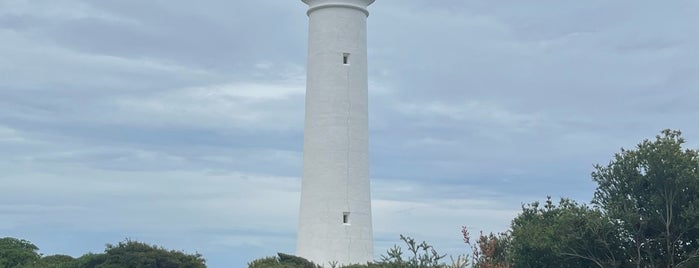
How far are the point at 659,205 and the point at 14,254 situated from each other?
33181 mm

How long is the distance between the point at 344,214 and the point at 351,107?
15.0 ft

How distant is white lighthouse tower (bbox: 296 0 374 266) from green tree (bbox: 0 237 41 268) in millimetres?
17881

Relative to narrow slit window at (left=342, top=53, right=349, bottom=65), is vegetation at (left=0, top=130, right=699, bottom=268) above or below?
below

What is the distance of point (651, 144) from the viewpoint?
3775cm

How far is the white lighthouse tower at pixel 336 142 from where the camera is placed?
4109 cm

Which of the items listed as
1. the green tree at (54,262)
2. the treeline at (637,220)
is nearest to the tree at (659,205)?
the treeline at (637,220)

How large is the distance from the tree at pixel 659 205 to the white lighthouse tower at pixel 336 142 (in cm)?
1025

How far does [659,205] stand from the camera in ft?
120

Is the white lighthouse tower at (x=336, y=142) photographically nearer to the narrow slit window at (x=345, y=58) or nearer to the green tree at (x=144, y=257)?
the narrow slit window at (x=345, y=58)

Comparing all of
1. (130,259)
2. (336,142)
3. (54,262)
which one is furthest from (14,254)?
(336,142)

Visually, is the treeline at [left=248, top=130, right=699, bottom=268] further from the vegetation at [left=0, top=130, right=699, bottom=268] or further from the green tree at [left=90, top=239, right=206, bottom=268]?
the green tree at [left=90, top=239, right=206, bottom=268]

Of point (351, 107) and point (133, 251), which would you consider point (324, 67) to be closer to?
point (351, 107)

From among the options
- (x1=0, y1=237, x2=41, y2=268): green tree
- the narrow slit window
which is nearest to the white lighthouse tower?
the narrow slit window

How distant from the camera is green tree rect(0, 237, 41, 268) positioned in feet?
169
